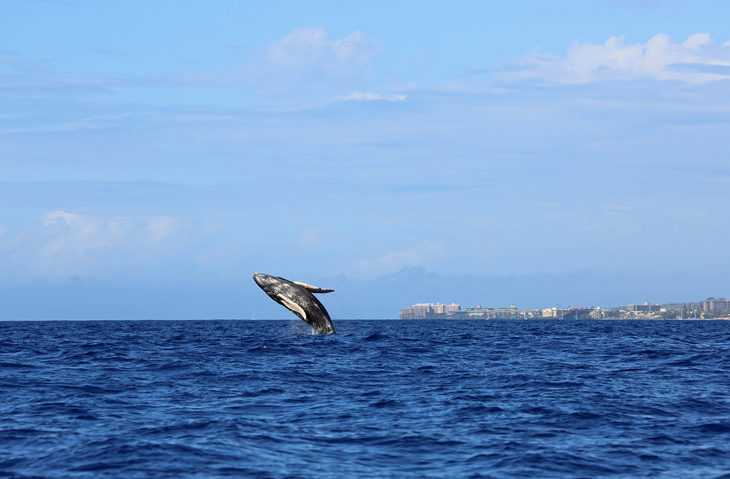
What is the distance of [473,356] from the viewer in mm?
32438

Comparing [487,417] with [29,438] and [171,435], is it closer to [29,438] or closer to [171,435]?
[171,435]

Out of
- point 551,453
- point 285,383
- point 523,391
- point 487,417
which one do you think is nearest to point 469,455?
point 551,453

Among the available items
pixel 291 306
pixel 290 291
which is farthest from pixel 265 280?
pixel 291 306

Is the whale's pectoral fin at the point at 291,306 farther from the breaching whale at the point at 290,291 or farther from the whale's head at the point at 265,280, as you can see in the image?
the whale's head at the point at 265,280

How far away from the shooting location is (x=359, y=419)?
15.8 metres

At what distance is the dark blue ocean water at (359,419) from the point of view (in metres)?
12.0

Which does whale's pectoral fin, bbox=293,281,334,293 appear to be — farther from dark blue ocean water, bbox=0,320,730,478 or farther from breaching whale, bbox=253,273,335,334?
dark blue ocean water, bbox=0,320,730,478

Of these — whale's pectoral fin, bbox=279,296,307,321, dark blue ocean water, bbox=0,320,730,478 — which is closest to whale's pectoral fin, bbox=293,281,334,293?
whale's pectoral fin, bbox=279,296,307,321

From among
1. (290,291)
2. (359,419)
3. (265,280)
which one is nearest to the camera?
(359,419)

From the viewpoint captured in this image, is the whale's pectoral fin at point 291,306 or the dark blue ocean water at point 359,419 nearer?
the dark blue ocean water at point 359,419

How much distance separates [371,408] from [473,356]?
637 inches

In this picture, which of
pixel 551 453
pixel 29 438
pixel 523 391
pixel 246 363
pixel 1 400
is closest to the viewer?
pixel 551 453

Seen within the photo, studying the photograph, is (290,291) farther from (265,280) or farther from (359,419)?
(359,419)

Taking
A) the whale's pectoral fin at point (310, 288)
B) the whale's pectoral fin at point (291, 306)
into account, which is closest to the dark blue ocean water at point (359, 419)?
the whale's pectoral fin at point (310, 288)
